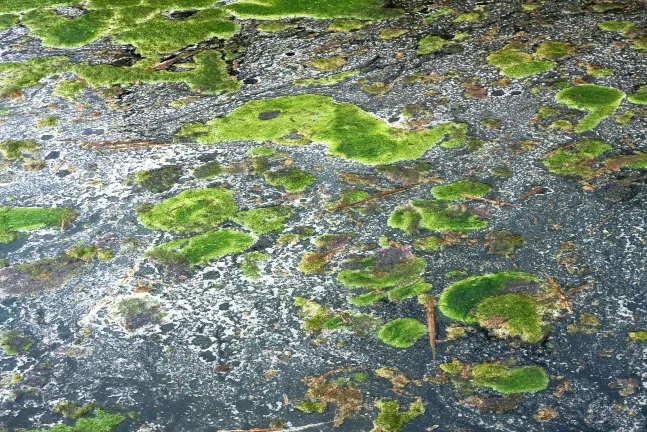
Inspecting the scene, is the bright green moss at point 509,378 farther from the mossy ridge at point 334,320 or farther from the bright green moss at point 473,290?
the mossy ridge at point 334,320

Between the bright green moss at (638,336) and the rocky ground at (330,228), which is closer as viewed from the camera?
the rocky ground at (330,228)

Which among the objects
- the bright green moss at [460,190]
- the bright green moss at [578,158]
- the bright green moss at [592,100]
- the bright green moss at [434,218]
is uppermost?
the bright green moss at [592,100]

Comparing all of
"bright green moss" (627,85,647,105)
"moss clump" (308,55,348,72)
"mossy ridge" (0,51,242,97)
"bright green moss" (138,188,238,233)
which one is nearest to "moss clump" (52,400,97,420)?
"bright green moss" (138,188,238,233)

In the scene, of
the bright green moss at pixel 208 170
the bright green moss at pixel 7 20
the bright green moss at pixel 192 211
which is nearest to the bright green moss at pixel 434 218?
the bright green moss at pixel 192 211

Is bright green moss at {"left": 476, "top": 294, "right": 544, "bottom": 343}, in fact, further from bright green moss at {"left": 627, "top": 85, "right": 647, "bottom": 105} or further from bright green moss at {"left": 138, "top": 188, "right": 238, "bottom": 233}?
bright green moss at {"left": 627, "top": 85, "right": 647, "bottom": 105}

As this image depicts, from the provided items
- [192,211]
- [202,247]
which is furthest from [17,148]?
[202,247]

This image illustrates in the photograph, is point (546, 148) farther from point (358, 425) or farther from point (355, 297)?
point (358, 425)

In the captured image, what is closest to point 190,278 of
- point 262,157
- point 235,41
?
point 262,157
